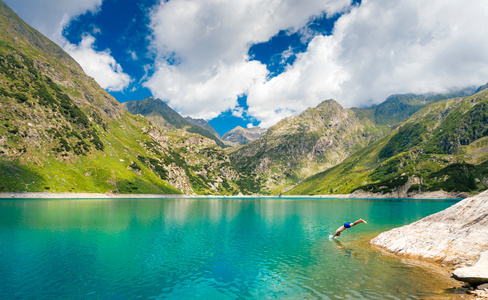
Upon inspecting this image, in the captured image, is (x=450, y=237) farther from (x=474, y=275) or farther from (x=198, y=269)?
(x=198, y=269)

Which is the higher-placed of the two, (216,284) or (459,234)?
(459,234)

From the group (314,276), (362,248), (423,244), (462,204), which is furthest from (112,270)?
(462,204)

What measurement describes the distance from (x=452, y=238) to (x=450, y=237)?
480 mm

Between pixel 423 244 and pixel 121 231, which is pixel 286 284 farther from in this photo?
pixel 121 231

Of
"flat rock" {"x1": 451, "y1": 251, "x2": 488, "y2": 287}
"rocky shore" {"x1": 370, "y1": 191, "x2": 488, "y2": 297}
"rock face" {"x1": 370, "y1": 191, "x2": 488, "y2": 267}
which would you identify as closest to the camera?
"flat rock" {"x1": 451, "y1": 251, "x2": 488, "y2": 287}

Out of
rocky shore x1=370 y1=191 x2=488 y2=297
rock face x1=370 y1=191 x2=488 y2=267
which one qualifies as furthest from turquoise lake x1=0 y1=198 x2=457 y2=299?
rock face x1=370 y1=191 x2=488 y2=267

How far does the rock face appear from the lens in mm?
32562

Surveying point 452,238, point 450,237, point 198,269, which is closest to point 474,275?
point 452,238

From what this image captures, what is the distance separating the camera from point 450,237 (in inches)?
1439

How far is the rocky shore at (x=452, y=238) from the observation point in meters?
31.8

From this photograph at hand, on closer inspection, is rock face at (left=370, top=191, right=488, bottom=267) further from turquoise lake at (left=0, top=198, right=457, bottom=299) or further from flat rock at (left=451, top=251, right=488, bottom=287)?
flat rock at (left=451, top=251, right=488, bottom=287)

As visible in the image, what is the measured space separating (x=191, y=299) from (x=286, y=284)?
11.0 metres

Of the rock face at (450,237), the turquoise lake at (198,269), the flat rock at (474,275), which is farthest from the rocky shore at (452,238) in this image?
the turquoise lake at (198,269)

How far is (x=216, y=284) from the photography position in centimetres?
2830
